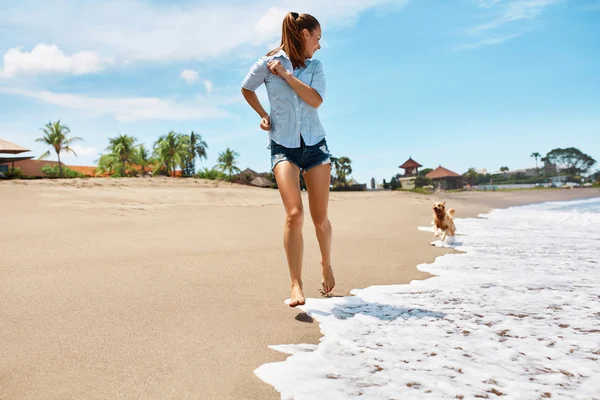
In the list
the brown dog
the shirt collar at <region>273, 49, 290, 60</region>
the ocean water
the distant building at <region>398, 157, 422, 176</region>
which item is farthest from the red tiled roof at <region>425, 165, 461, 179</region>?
the shirt collar at <region>273, 49, 290, 60</region>

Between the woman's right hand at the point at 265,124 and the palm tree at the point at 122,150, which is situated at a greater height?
the palm tree at the point at 122,150

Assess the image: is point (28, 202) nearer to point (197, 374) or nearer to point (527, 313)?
point (197, 374)

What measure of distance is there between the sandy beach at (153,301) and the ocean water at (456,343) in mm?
209

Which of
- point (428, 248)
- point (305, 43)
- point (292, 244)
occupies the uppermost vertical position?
point (305, 43)

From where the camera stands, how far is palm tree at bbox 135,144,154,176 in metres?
62.6

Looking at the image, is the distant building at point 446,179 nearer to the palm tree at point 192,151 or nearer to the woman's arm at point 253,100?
the palm tree at point 192,151

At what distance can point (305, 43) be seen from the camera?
3.01 m

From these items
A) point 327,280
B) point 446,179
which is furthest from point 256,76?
point 446,179

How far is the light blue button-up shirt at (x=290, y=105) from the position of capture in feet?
9.81

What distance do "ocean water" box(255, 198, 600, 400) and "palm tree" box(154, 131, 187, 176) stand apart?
201 ft

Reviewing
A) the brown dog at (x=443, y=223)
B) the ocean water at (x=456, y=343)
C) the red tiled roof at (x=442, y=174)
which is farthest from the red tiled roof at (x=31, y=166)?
the red tiled roof at (x=442, y=174)

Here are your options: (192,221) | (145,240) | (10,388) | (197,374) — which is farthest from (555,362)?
(192,221)

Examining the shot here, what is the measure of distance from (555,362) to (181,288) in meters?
2.53

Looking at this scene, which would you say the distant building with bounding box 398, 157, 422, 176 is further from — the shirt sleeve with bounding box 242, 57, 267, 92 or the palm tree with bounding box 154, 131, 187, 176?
the shirt sleeve with bounding box 242, 57, 267, 92
